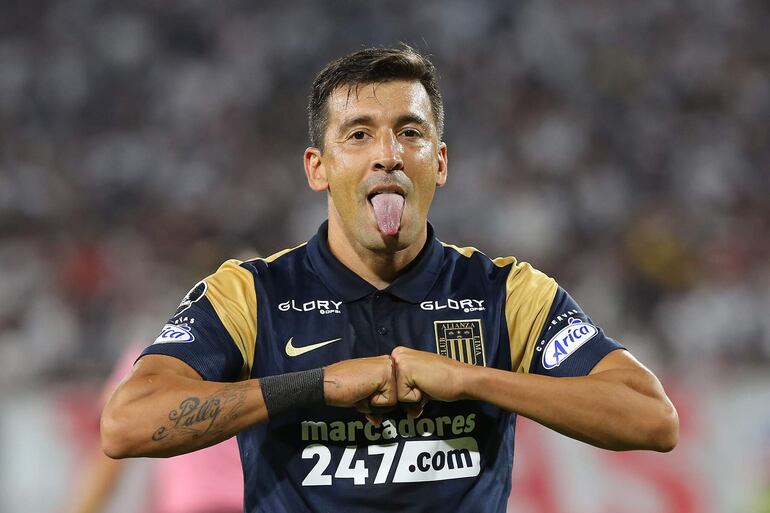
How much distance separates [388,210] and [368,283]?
26cm

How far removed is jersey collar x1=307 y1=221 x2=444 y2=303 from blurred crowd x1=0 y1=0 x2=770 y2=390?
4.61 meters

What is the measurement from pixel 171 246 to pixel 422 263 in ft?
19.7

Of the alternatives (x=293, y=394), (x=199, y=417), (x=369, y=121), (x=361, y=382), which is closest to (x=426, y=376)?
(x=361, y=382)

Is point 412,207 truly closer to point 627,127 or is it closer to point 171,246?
point 171,246

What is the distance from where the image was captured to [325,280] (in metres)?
2.93

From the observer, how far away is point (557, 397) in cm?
250

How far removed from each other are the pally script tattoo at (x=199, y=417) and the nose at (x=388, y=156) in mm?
756

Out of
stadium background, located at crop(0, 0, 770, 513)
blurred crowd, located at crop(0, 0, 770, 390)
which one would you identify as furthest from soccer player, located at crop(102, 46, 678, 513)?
blurred crowd, located at crop(0, 0, 770, 390)

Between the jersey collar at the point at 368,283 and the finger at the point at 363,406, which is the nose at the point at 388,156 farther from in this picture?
the finger at the point at 363,406

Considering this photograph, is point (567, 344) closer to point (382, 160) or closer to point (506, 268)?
point (506, 268)

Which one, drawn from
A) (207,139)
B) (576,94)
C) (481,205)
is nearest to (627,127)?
(576,94)

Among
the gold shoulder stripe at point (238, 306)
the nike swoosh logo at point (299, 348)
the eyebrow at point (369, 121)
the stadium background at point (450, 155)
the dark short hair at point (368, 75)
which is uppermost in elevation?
the stadium background at point (450, 155)

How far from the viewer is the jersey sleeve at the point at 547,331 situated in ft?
8.86

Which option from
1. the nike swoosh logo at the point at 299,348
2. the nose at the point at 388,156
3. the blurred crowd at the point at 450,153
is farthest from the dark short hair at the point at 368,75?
the blurred crowd at the point at 450,153
